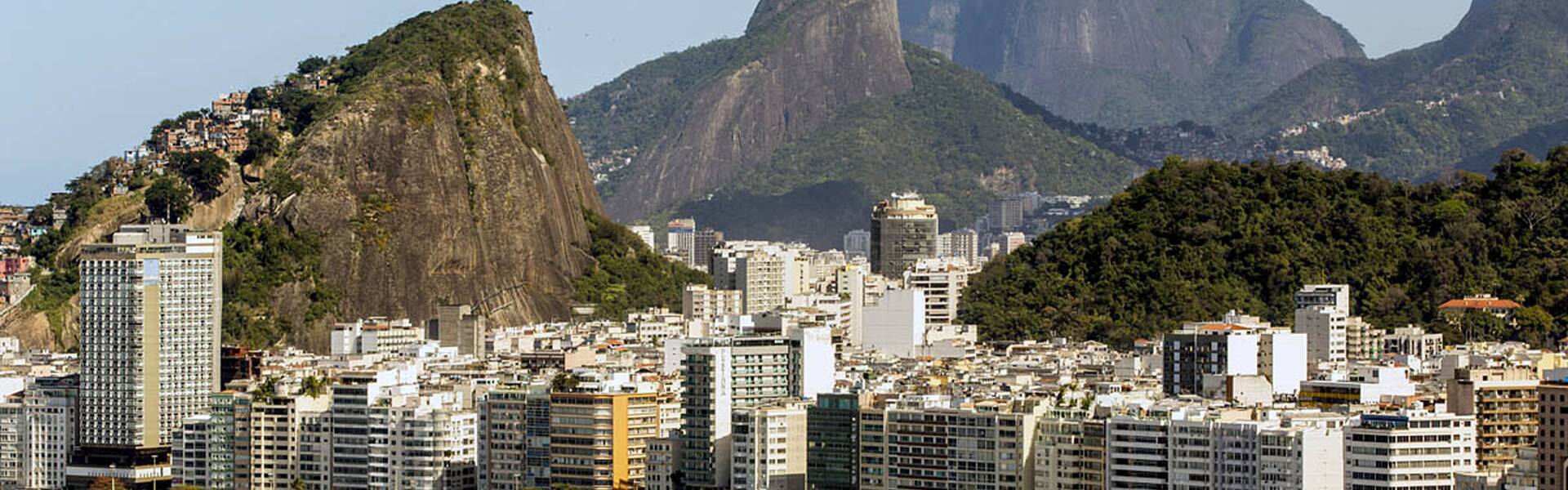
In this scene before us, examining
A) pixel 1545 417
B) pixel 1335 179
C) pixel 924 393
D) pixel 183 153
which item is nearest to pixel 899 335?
pixel 1335 179

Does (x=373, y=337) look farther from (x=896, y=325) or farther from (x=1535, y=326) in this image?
(x=1535, y=326)

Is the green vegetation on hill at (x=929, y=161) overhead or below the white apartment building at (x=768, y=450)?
overhead

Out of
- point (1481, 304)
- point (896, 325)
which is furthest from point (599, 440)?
point (1481, 304)

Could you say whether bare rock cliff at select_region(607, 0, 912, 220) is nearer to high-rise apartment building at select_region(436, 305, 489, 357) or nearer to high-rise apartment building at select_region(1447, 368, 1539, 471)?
high-rise apartment building at select_region(436, 305, 489, 357)

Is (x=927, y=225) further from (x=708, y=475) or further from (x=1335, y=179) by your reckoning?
(x=708, y=475)

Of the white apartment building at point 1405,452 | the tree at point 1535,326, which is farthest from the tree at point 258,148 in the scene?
the white apartment building at point 1405,452

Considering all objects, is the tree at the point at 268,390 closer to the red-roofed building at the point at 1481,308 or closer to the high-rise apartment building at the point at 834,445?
the high-rise apartment building at the point at 834,445
